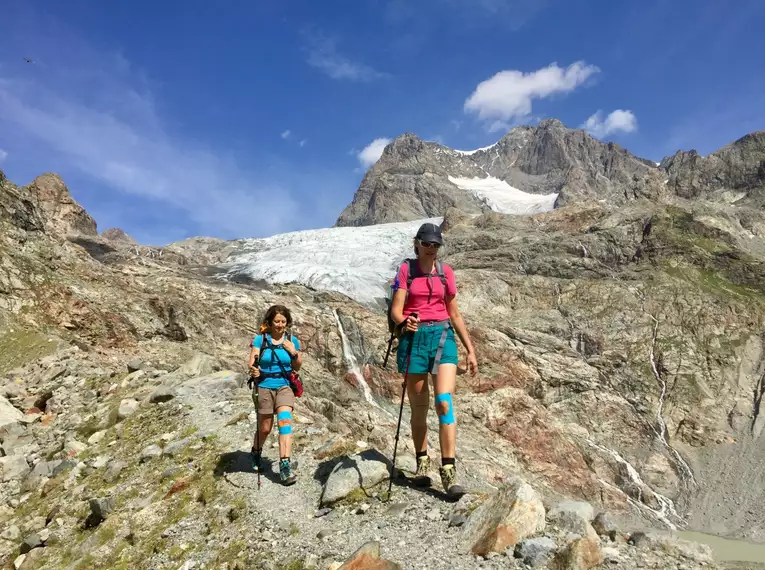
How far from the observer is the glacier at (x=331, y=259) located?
7588 cm

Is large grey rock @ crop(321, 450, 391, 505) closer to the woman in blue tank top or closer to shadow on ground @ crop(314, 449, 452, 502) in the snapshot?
shadow on ground @ crop(314, 449, 452, 502)

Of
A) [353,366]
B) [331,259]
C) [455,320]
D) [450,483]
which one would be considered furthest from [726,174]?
[450,483]

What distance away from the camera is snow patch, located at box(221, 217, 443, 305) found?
76.2 meters

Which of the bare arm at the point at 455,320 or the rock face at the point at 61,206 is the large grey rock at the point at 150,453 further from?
the rock face at the point at 61,206

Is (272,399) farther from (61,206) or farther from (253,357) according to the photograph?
(61,206)

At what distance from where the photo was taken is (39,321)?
71.4 feet

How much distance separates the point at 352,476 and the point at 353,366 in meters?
40.8

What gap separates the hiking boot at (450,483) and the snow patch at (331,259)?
60458mm

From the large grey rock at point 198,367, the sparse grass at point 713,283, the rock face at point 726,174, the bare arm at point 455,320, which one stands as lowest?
the large grey rock at point 198,367

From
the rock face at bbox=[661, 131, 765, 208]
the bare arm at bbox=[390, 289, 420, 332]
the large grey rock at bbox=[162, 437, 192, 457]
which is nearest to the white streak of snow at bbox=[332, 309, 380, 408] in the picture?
the large grey rock at bbox=[162, 437, 192, 457]

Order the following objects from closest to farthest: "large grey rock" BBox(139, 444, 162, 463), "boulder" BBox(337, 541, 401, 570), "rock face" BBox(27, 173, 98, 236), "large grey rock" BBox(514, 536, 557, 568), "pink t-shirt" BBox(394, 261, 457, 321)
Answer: "large grey rock" BBox(514, 536, 557, 568) → "boulder" BBox(337, 541, 401, 570) → "pink t-shirt" BBox(394, 261, 457, 321) → "large grey rock" BBox(139, 444, 162, 463) → "rock face" BBox(27, 173, 98, 236)

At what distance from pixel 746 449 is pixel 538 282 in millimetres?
33240

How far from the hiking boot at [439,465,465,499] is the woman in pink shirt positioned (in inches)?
1.7

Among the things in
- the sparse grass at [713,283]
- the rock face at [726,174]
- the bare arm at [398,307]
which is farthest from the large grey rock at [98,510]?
the rock face at [726,174]
